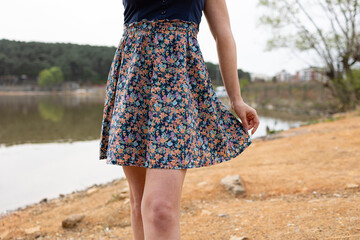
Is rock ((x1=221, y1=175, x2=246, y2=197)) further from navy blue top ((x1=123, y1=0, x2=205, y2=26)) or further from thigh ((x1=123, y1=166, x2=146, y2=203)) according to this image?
navy blue top ((x1=123, y1=0, x2=205, y2=26))

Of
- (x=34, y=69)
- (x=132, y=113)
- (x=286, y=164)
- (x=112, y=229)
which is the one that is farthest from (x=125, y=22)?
(x=34, y=69)

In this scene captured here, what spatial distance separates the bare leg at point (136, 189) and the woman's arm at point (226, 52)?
0.51 metres

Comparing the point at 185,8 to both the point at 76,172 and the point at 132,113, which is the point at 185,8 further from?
the point at 76,172

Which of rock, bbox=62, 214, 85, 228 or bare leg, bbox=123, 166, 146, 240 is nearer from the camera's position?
bare leg, bbox=123, 166, 146, 240

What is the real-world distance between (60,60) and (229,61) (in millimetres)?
53949

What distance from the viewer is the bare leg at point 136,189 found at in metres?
1.40

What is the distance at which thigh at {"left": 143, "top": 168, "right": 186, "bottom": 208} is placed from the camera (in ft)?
3.69

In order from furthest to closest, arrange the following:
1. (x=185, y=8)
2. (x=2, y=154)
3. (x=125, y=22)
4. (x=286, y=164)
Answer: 1. (x=2, y=154)
2. (x=286, y=164)
3. (x=125, y=22)
4. (x=185, y=8)

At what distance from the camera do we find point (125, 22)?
139 cm

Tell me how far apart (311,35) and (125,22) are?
551 inches

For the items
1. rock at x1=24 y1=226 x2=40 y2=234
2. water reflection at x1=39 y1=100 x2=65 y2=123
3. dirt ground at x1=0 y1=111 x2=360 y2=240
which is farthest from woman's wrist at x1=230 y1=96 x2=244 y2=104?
water reflection at x1=39 y1=100 x2=65 y2=123

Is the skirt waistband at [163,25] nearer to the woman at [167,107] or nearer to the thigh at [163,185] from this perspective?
the woman at [167,107]

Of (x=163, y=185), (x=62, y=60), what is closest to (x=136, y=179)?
(x=163, y=185)

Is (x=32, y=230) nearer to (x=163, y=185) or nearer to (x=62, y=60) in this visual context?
(x=163, y=185)
